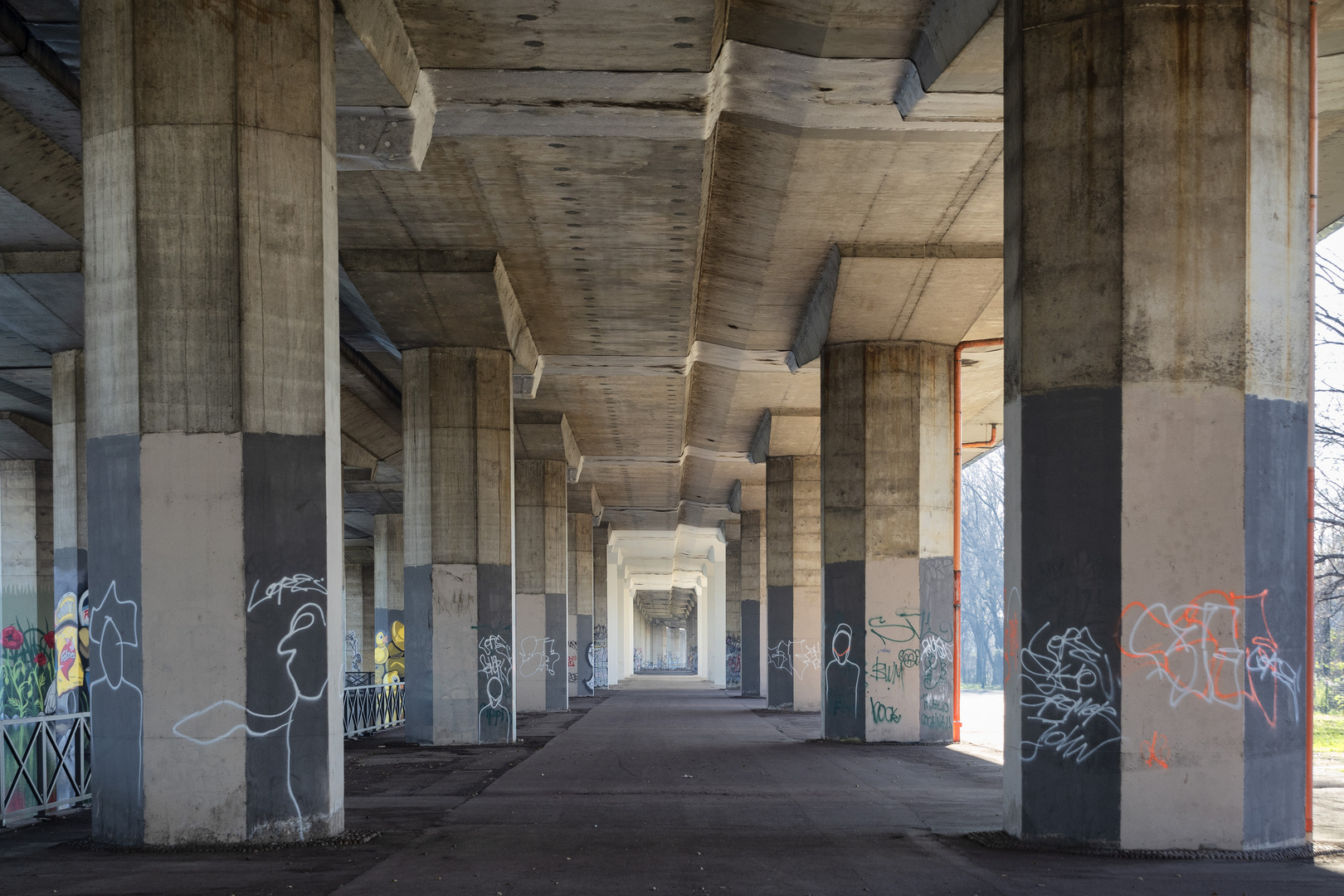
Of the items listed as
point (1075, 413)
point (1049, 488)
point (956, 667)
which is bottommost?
point (956, 667)

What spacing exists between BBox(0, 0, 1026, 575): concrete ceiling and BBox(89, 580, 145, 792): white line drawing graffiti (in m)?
6.41

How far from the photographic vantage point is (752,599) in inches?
2104

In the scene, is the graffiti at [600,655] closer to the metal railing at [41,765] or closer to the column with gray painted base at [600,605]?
the column with gray painted base at [600,605]

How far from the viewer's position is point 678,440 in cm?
4116

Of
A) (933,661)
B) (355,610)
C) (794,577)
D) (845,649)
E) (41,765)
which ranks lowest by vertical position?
(355,610)

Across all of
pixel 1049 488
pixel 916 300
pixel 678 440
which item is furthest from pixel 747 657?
pixel 1049 488

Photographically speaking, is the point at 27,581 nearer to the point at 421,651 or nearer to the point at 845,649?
the point at 421,651

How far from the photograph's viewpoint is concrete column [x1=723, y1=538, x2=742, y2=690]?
61.7 meters

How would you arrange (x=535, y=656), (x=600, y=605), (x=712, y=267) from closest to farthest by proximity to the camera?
(x=712, y=267) < (x=535, y=656) < (x=600, y=605)

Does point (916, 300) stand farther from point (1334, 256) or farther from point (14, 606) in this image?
point (14, 606)

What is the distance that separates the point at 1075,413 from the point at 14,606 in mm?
34381

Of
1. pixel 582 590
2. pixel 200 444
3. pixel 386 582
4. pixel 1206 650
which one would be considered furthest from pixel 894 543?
pixel 386 582

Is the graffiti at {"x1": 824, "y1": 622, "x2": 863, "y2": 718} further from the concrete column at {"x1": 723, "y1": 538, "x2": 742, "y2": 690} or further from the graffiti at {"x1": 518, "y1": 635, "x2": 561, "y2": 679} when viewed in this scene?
the concrete column at {"x1": 723, "y1": 538, "x2": 742, "y2": 690}

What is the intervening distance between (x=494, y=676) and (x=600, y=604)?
44.9 m
